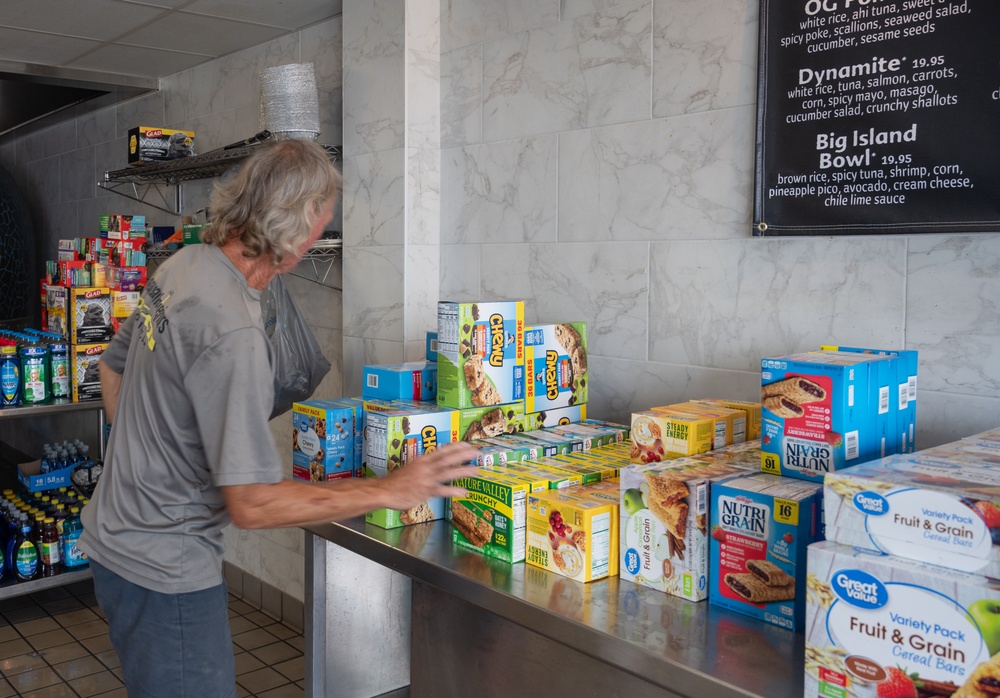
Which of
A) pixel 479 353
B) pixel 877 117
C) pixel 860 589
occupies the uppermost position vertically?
pixel 877 117

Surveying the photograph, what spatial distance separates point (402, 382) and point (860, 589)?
1.26 meters

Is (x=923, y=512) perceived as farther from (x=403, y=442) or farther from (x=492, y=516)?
(x=403, y=442)

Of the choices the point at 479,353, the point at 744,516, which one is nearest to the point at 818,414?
the point at 744,516

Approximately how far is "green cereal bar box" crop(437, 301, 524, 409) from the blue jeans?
25.9 inches

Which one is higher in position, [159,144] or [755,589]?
[159,144]

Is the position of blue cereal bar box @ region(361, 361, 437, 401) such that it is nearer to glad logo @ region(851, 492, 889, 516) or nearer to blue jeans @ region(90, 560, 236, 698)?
blue jeans @ region(90, 560, 236, 698)

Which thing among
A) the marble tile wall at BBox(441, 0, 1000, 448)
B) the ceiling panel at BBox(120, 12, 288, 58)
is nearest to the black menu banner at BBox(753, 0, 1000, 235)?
the marble tile wall at BBox(441, 0, 1000, 448)

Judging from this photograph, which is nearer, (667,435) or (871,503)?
(871,503)

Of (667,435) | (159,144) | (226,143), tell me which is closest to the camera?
(667,435)

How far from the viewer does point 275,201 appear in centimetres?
162

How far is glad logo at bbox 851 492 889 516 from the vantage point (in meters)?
1.09

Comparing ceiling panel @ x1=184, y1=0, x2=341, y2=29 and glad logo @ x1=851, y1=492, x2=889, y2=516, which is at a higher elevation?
ceiling panel @ x1=184, y1=0, x2=341, y2=29

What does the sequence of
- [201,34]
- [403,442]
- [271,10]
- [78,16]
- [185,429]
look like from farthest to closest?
1. [201,34]
2. [78,16]
3. [271,10]
4. [403,442]
5. [185,429]

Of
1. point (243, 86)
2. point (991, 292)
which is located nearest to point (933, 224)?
point (991, 292)
